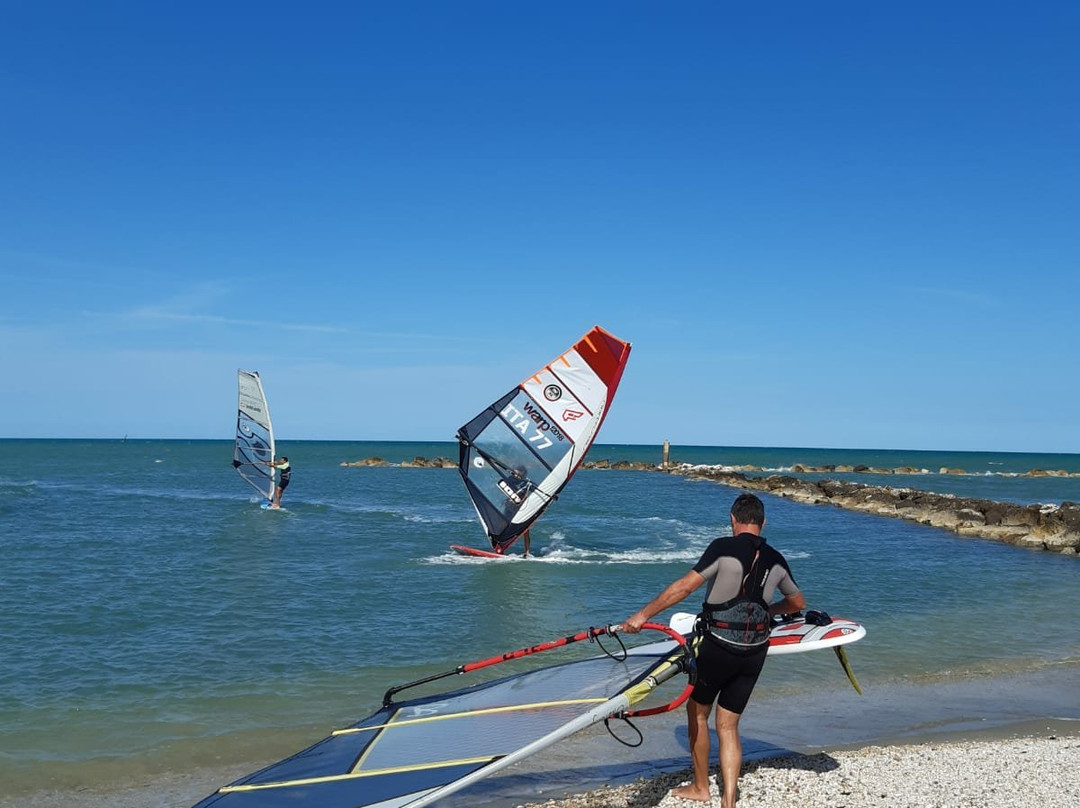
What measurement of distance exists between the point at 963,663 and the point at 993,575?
8738 millimetres

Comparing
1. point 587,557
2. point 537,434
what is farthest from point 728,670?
point 587,557

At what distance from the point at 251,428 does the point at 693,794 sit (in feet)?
79.2

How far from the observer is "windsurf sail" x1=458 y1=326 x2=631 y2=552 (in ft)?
59.3

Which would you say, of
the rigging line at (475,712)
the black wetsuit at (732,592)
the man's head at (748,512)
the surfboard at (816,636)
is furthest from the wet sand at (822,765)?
the man's head at (748,512)

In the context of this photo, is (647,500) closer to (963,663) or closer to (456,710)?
(963,663)

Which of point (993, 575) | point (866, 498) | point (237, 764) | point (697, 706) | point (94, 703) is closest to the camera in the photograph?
point (697, 706)

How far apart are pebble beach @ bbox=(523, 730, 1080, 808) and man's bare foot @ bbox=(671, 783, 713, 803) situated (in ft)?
0.12

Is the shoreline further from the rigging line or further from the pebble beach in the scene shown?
the rigging line

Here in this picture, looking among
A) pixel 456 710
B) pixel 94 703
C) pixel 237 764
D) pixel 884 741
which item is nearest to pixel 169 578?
pixel 94 703

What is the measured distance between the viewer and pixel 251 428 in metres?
27.6

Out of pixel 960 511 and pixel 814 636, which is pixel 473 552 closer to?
pixel 814 636

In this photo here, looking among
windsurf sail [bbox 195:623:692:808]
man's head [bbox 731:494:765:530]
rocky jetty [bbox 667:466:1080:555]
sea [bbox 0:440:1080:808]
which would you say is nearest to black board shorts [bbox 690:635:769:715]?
windsurf sail [bbox 195:623:692:808]

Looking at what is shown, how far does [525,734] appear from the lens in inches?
193

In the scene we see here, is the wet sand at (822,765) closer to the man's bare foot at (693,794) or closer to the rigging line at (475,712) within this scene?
the man's bare foot at (693,794)
